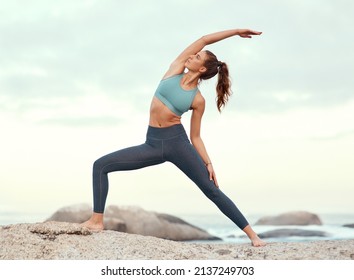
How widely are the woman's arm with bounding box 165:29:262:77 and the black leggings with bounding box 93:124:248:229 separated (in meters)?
0.51

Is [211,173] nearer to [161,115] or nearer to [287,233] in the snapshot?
[161,115]

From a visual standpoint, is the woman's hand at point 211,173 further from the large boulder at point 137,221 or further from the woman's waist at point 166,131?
the large boulder at point 137,221

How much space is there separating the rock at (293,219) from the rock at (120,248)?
6.19 metres

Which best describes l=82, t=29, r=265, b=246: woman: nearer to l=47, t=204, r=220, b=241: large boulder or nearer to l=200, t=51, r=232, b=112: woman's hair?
l=200, t=51, r=232, b=112: woman's hair

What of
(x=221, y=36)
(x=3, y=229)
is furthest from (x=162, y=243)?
(x=221, y=36)

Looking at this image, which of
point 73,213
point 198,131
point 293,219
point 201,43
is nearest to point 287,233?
point 293,219

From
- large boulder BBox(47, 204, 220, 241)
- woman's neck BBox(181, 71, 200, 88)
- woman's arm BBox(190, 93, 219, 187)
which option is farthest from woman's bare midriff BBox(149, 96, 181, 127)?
large boulder BBox(47, 204, 220, 241)

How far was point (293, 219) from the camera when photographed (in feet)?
38.0

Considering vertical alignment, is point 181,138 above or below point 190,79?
below

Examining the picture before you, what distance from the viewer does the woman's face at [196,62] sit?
5176 mm

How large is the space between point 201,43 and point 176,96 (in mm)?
546

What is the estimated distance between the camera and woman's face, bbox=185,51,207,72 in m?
5.18

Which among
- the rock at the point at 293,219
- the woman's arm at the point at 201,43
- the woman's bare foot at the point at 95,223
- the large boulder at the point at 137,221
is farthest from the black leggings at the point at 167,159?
the rock at the point at 293,219

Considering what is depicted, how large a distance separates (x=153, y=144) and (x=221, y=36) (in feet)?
3.73
